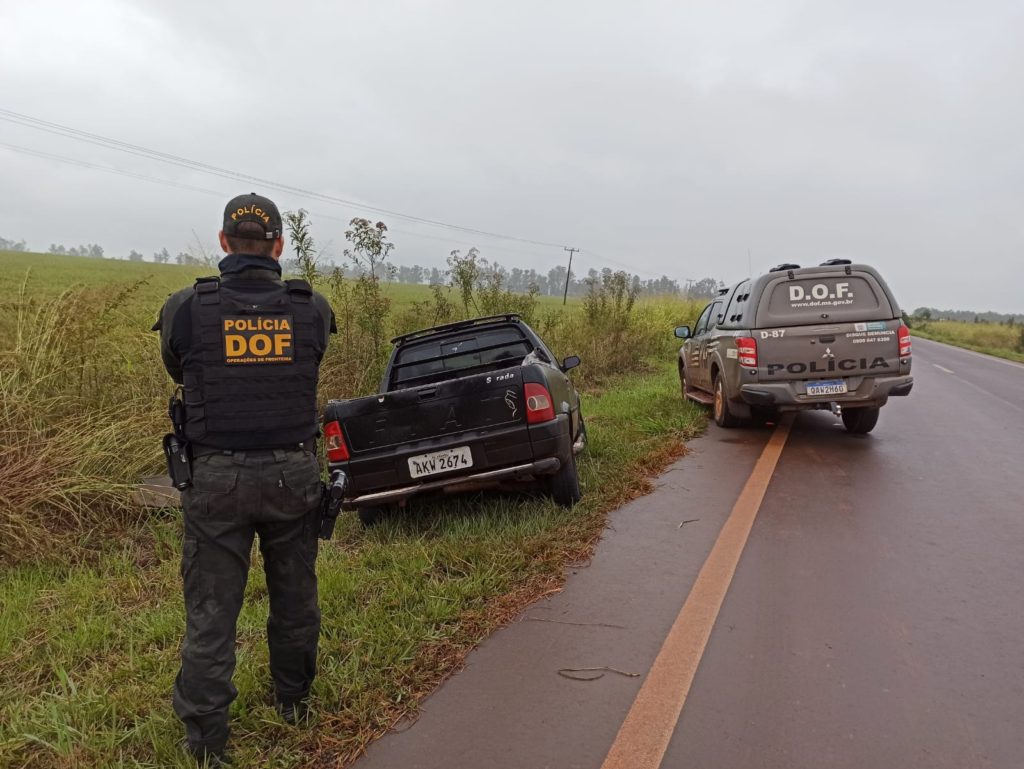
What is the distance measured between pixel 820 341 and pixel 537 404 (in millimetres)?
3856

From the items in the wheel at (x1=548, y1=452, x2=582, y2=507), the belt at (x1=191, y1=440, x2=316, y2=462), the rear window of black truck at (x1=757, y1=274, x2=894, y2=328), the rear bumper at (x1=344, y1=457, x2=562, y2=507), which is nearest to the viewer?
the belt at (x1=191, y1=440, x2=316, y2=462)

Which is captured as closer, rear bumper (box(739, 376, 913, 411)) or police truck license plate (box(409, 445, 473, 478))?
police truck license plate (box(409, 445, 473, 478))

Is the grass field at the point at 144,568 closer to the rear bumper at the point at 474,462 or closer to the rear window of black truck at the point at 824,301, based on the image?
the rear bumper at the point at 474,462

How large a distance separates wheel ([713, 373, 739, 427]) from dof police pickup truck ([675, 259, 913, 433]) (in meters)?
0.36

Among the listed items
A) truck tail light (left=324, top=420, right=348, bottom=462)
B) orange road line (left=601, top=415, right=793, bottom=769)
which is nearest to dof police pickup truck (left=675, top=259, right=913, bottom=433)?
orange road line (left=601, top=415, right=793, bottom=769)

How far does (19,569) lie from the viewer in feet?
14.6

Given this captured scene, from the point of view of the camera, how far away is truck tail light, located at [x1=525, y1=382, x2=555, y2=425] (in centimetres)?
459

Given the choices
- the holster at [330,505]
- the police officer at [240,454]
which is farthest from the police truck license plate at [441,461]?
the police officer at [240,454]

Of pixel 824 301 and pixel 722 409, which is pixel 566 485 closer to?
pixel 722 409

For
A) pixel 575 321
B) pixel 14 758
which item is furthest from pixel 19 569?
pixel 575 321

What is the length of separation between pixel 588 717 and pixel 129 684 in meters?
2.01

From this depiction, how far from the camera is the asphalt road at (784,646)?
2338 mm

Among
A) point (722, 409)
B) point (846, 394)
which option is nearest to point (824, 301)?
point (846, 394)

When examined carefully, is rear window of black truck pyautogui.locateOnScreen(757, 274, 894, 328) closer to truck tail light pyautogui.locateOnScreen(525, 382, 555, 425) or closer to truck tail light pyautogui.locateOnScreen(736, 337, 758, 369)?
truck tail light pyautogui.locateOnScreen(736, 337, 758, 369)
